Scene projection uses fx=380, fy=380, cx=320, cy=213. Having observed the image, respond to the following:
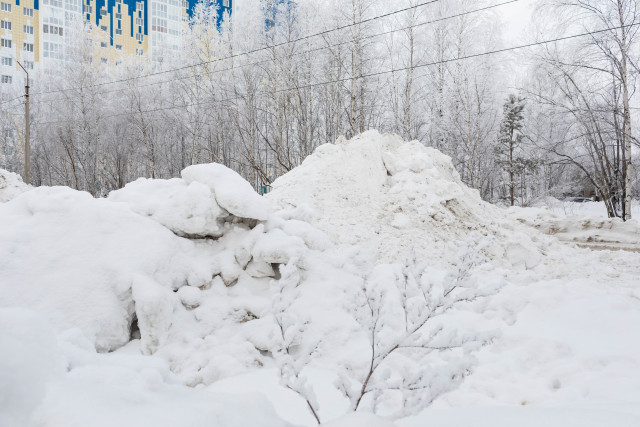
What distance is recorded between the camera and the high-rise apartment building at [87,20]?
36.3 meters

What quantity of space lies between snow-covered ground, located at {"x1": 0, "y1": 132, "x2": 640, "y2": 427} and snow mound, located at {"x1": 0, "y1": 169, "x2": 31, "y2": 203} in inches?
355

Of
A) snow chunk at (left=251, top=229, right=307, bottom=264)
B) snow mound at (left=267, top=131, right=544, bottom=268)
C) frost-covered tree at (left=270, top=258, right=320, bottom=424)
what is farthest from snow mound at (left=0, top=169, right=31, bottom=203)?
frost-covered tree at (left=270, top=258, right=320, bottom=424)

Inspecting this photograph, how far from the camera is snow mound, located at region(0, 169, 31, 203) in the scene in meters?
11.2

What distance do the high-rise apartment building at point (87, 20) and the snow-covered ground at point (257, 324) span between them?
26.1 m

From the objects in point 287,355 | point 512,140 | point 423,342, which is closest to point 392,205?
point 423,342

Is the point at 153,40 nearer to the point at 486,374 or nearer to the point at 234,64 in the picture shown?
the point at 234,64

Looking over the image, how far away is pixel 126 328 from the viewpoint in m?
3.51

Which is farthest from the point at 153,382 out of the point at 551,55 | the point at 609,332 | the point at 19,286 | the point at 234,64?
the point at 234,64

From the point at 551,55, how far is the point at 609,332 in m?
14.4

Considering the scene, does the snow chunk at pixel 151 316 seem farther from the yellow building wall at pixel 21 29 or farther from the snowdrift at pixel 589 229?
the yellow building wall at pixel 21 29

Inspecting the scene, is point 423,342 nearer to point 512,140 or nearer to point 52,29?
point 512,140

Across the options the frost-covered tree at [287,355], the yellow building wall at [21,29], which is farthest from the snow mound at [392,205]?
the yellow building wall at [21,29]

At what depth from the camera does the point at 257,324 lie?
3730 millimetres

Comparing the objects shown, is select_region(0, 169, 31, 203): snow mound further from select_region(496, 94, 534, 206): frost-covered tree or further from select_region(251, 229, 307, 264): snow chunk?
select_region(496, 94, 534, 206): frost-covered tree
